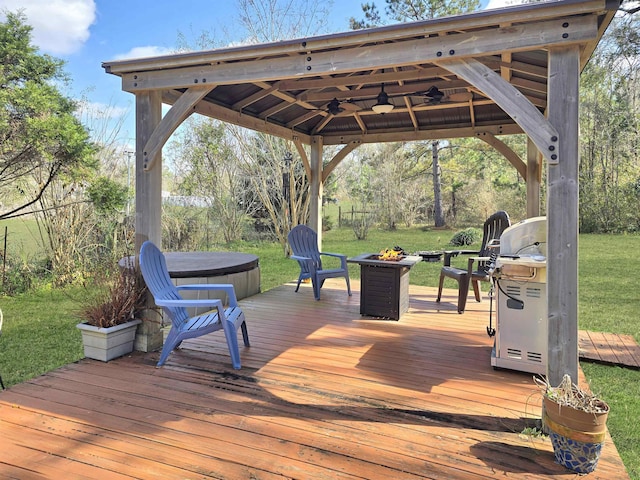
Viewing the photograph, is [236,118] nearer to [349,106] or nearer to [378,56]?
[349,106]

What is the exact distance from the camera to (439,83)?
15.4ft

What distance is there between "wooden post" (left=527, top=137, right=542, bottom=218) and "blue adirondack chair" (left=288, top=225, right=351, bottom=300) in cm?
256

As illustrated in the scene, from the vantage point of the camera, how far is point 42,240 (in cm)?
651

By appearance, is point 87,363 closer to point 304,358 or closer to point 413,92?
point 304,358

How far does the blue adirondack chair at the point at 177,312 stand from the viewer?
3025 mm

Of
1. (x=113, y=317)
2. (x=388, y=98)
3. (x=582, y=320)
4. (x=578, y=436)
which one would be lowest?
(x=582, y=320)

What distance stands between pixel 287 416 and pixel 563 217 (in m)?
1.92

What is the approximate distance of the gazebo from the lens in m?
2.33

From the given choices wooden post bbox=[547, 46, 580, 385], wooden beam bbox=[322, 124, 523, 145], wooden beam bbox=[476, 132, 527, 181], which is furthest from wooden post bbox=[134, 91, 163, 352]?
wooden beam bbox=[476, 132, 527, 181]

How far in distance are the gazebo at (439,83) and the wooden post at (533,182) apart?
0.04ft

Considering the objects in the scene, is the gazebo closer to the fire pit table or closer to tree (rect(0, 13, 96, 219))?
the fire pit table

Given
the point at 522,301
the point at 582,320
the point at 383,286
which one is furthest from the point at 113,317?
the point at 582,320

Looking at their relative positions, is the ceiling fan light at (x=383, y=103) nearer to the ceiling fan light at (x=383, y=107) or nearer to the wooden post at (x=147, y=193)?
the ceiling fan light at (x=383, y=107)

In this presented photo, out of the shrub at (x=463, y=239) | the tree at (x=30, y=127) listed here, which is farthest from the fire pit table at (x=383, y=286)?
the shrub at (x=463, y=239)
